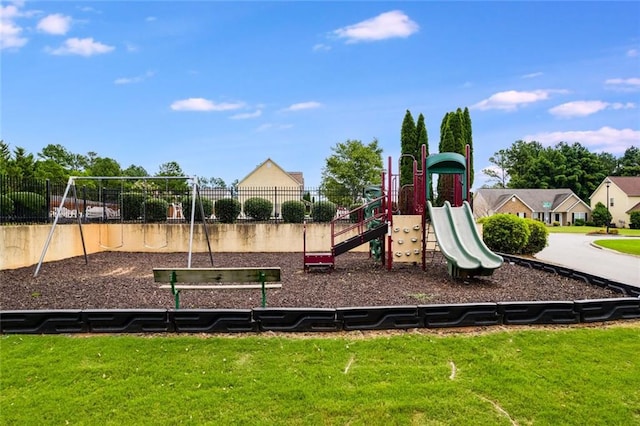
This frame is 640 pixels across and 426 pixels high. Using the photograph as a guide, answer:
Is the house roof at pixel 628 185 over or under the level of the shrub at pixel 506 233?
over

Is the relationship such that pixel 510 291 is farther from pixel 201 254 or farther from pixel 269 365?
pixel 201 254

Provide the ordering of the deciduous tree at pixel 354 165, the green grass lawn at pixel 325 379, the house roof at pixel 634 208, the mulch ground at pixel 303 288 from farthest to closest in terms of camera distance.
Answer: the house roof at pixel 634 208 < the deciduous tree at pixel 354 165 < the mulch ground at pixel 303 288 < the green grass lawn at pixel 325 379

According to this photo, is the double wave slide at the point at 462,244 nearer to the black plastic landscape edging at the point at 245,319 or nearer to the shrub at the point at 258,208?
the black plastic landscape edging at the point at 245,319

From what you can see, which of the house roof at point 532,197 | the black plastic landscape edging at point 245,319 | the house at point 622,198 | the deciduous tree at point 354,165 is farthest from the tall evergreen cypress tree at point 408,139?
the house at point 622,198

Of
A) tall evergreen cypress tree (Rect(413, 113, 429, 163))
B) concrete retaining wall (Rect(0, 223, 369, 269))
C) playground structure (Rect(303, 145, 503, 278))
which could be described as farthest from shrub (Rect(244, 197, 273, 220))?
tall evergreen cypress tree (Rect(413, 113, 429, 163))

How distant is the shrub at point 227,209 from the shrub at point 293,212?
195 centimetres

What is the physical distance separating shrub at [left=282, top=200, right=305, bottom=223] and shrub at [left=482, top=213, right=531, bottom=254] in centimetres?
712

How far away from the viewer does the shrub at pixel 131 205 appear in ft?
50.2

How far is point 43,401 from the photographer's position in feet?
11.1

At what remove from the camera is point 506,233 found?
47.5 feet

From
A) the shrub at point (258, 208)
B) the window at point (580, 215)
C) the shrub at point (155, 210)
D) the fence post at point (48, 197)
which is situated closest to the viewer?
the fence post at point (48, 197)

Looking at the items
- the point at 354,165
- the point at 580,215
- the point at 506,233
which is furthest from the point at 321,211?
the point at 580,215

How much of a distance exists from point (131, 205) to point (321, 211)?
7549mm

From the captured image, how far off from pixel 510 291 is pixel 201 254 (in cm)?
1060
